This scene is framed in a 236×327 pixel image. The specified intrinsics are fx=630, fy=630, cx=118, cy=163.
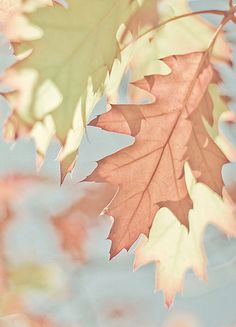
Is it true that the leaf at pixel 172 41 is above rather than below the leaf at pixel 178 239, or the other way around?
above

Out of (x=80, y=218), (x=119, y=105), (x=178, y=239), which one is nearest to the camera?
(x=119, y=105)

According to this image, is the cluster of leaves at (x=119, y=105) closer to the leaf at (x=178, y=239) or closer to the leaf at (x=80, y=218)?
the leaf at (x=178, y=239)

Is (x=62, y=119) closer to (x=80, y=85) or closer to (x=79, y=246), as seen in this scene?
(x=80, y=85)

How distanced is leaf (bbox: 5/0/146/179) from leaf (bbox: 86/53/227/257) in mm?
34

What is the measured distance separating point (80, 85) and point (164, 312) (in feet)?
1.38

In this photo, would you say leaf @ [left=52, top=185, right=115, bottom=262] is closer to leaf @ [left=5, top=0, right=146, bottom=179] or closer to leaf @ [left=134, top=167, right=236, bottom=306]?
leaf @ [left=134, top=167, right=236, bottom=306]

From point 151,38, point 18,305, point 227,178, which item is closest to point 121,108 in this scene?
point 151,38

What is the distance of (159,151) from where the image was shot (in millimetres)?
672

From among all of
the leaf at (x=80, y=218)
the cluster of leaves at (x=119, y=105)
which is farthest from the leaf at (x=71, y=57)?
the leaf at (x=80, y=218)

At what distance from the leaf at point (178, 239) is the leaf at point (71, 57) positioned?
6.3 inches

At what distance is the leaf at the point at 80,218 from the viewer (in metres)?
0.96

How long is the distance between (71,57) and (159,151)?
0.14 m

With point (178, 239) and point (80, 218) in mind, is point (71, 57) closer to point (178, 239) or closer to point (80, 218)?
point (178, 239)

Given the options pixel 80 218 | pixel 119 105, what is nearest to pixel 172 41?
pixel 119 105
